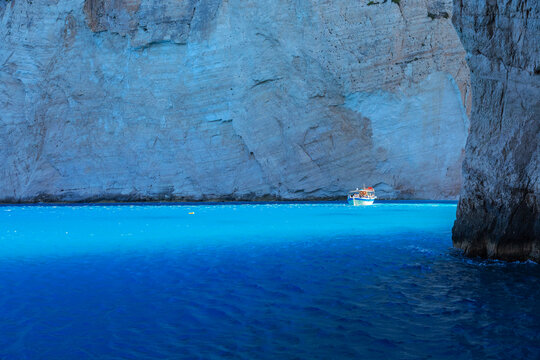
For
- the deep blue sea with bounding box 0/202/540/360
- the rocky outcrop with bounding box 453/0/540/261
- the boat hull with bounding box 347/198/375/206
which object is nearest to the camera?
the deep blue sea with bounding box 0/202/540/360

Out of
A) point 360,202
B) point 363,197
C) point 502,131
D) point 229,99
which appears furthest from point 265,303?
point 229,99

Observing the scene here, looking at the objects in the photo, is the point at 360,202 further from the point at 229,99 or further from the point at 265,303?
the point at 265,303

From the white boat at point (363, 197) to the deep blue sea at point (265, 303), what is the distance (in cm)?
1565

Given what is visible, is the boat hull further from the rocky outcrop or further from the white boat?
the rocky outcrop

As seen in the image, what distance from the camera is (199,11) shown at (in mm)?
27984

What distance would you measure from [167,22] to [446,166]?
17.6 meters

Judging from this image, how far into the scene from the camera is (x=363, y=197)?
25.4m

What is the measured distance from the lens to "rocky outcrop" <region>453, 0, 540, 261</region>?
7211 millimetres

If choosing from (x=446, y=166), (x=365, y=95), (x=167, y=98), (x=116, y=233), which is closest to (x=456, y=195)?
(x=446, y=166)

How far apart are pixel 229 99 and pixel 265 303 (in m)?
23.5

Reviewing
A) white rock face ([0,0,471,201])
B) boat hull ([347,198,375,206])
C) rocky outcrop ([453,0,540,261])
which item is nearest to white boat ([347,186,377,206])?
boat hull ([347,198,375,206])

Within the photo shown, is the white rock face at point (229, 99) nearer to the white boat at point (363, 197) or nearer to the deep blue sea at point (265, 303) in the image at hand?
the white boat at point (363, 197)

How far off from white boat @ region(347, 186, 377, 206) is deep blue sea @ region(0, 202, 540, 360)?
51.3 feet

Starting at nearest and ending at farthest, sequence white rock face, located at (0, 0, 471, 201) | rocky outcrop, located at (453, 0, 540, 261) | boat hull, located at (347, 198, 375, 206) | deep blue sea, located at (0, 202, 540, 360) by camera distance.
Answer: deep blue sea, located at (0, 202, 540, 360) → rocky outcrop, located at (453, 0, 540, 261) → boat hull, located at (347, 198, 375, 206) → white rock face, located at (0, 0, 471, 201)
